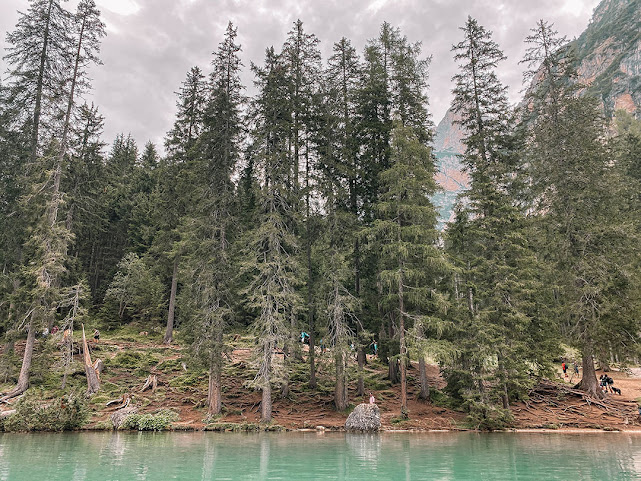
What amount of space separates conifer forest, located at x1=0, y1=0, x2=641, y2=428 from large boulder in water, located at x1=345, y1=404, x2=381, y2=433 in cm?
193

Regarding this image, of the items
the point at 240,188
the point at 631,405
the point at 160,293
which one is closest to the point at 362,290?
the point at 240,188

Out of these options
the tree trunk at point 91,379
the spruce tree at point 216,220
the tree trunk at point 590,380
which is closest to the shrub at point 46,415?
the tree trunk at point 91,379

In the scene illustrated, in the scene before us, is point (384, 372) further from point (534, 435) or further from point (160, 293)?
point (160, 293)

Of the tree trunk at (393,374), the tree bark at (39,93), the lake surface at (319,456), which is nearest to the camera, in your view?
the lake surface at (319,456)

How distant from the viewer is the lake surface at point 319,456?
8.73 metres

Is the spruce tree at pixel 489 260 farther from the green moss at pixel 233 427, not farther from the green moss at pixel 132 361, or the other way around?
the green moss at pixel 132 361

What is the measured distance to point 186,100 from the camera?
3253cm

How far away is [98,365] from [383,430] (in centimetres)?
1701

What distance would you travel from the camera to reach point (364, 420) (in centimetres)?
1800

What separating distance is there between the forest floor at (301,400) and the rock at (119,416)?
428 mm

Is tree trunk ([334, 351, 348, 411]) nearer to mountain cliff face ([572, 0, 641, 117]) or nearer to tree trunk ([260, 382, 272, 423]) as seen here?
tree trunk ([260, 382, 272, 423])

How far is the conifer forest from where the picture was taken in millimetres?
19406

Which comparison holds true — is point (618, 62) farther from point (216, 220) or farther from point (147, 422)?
point (147, 422)

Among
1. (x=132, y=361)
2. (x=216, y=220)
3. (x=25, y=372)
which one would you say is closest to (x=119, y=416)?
(x=25, y=372)
